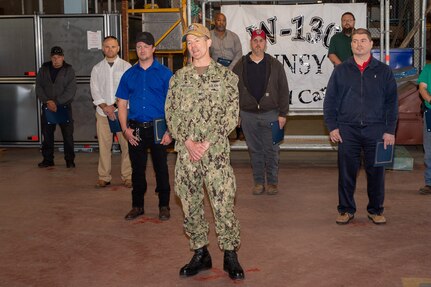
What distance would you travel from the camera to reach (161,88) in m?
7.61

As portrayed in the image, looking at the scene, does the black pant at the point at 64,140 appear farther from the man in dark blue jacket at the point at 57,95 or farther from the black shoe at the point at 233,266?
the black shoe at the point at 233,266

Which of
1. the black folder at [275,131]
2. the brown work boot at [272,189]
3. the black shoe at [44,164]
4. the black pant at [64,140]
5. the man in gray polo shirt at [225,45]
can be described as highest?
the man in gray polo shirt at [225,45]

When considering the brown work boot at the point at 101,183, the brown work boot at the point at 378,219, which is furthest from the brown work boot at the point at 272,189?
the brown work boot at the point at 101,183

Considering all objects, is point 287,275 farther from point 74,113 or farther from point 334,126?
point 74,113

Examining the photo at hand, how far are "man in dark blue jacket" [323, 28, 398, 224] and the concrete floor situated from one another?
1.88ft

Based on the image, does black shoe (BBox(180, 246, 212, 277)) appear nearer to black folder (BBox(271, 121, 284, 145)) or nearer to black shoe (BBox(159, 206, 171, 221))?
black shoe (BBox(159, 206, 171, 221))

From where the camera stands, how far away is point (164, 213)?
26.2 ft

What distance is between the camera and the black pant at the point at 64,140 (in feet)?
39.3

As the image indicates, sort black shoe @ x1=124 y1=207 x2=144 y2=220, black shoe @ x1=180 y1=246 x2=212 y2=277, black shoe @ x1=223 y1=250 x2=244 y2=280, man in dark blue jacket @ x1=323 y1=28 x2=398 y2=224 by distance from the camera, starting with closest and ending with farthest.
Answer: black shoe @ x1=223 y1=250 x2=244 y2=280, black shoe @ x1=180 y1=246 x2=212 y2=277, man in dark blue jacket @ x1=323 y1=28 x2=398 y2=224, black shoe @ x1=124 y1=207 x2=144 y2=220

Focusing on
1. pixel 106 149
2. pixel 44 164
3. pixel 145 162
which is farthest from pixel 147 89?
pixel 44 164

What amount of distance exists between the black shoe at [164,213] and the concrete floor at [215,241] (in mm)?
93

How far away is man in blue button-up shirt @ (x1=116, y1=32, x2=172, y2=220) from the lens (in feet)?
25.0

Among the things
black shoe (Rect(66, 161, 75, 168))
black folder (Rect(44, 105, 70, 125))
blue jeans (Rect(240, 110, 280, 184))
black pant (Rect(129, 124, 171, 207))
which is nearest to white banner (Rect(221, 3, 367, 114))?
blue jeans (Rect(240, 110, 280, 184))

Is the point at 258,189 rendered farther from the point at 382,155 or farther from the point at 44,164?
the point at 44,164
